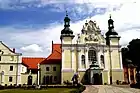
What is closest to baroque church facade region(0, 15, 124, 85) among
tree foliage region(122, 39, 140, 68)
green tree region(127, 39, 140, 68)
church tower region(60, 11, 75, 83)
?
church tower region(60, 11, 75, 83)

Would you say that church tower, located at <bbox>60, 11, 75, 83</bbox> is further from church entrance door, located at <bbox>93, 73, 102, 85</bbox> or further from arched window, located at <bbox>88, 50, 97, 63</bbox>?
church entrance door, located at <bbox>93, 73, 102, 85</bbox>

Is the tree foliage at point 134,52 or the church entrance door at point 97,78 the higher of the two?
the tree foliage at point 134,52

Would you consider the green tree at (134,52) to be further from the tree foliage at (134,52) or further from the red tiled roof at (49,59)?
the red tiled roof at (49,59)

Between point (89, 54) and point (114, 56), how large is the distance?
22.7 ft

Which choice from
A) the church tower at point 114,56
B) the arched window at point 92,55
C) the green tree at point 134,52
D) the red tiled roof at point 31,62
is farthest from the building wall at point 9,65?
the green tree at point 134,52

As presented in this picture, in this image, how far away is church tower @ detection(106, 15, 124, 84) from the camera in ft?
210

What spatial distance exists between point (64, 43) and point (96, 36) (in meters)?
9.07

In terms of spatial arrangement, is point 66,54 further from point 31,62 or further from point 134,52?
point 134,52

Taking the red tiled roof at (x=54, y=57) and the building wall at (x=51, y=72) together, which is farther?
the red tiled roof at (x=54, y=57)

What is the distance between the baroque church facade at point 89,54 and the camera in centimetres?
6312

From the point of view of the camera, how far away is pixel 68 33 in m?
65.2

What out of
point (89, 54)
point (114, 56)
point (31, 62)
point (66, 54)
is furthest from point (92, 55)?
point (31, 62)

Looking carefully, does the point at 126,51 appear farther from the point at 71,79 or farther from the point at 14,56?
the point at 14,56

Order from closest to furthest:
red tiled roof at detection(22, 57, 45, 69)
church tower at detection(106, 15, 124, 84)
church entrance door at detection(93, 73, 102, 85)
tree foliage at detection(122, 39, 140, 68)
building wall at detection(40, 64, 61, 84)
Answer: church entrance door at detection(93, 73, 102, 85) < church tower at detection(106, 15, 124, 84) < building wall at detection(40, 64, 61, 84) < red tiled roof at detection(22, 57, 45, 69) < tree foliage at detection(122, 39, 140, 68)
